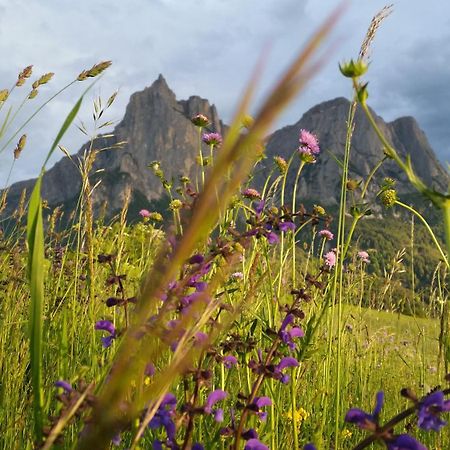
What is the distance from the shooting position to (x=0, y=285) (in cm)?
389

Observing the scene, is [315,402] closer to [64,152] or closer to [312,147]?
[312,147]

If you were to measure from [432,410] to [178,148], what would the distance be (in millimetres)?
167104

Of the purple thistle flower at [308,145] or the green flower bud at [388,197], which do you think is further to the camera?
the purple thistle flower at [308,145]

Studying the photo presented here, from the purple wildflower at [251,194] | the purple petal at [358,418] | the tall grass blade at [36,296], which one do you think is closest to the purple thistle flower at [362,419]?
the purple petal at [358,418]

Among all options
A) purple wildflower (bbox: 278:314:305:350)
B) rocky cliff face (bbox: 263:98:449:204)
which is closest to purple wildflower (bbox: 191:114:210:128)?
purple wildflower (bbox: 278:314:305:350)

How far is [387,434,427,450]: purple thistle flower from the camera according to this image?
2.82 ft

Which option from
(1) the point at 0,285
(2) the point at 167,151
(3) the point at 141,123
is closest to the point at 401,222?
(2) the point at 167,151

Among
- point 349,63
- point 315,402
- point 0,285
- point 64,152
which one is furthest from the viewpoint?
point 0,285

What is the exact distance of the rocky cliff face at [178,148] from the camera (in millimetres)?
166000

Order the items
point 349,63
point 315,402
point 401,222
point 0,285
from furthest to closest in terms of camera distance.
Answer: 1. point 401,222
2. point 0,285
3. point 315,402
4. point 349,63

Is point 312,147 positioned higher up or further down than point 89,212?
higher up

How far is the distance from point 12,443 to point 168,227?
179 cm

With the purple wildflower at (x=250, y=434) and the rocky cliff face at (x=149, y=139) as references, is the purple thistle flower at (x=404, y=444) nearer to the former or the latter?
the purple wildflower at (x=250, y=434)

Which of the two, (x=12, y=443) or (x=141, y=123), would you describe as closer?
(x=12, y=443)
